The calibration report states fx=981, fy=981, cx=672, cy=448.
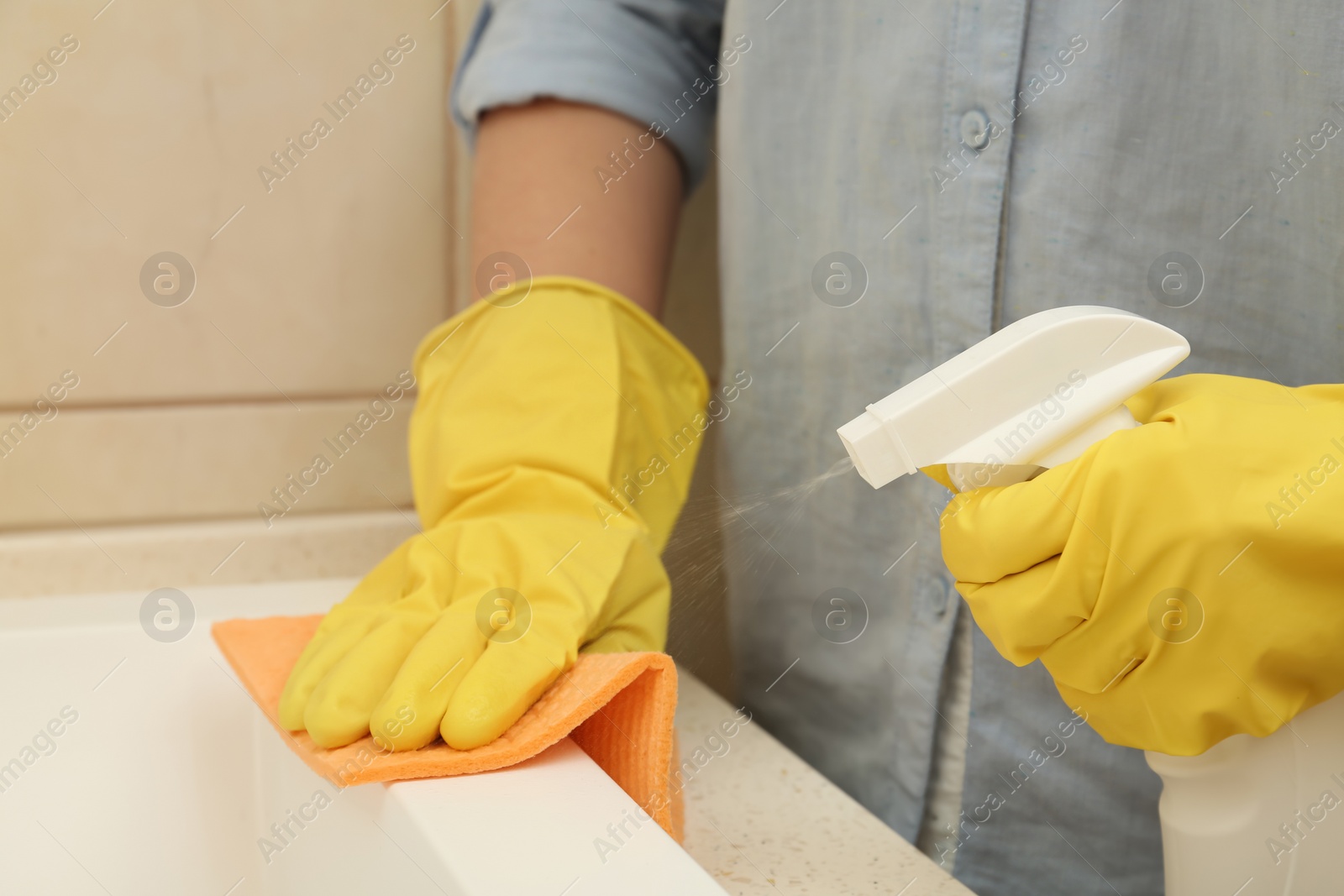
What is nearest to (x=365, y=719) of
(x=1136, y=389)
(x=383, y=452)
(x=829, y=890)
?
(x=829, y=890)

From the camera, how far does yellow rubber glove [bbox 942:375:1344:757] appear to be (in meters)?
0.29

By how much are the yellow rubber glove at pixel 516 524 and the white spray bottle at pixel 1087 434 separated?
0.60ft

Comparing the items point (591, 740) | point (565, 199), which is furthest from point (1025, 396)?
point (565, 199)

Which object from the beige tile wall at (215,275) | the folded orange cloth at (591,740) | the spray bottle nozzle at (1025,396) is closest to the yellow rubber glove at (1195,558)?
the spray bottle nozzle at (1025,396)

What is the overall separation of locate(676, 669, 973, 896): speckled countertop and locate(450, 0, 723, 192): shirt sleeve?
41cm

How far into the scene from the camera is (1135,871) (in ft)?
1.84

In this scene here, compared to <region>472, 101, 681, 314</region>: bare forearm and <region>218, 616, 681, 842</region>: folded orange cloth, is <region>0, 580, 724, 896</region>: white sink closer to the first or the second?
<region>218, 616, 681, 842</region>: folded orange cloth

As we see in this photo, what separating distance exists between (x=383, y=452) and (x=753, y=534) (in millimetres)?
299

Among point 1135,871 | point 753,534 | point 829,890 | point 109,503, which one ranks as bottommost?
point 1135,871

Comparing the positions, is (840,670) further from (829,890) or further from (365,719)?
(365,719)

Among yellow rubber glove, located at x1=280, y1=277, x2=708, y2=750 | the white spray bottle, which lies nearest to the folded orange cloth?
yellow rubber glove, located at x1=280, y1=277, x2=708, y2=750

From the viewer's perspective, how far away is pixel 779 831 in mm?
468

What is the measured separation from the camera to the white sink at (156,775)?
409mm

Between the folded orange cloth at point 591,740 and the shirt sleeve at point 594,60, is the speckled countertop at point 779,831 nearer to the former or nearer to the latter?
the folded orange cloth at point 591,740
